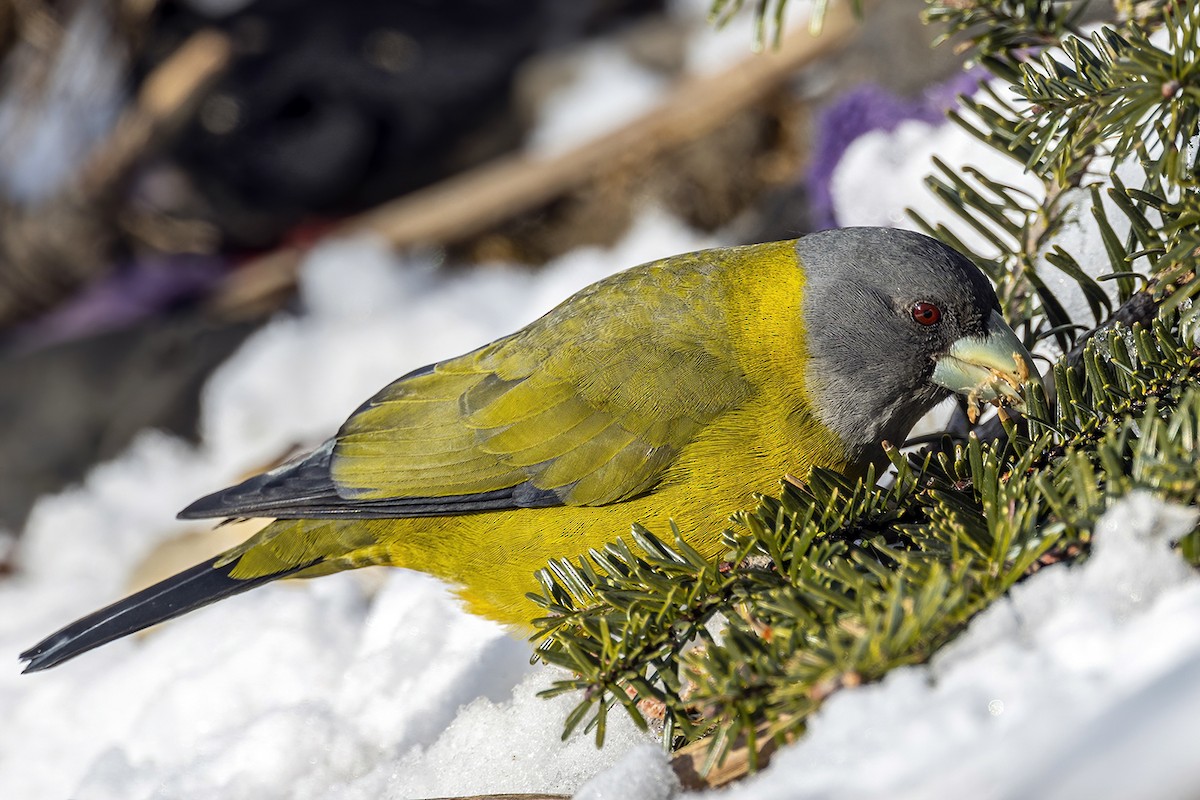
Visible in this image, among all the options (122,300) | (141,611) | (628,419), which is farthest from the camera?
(122,300)

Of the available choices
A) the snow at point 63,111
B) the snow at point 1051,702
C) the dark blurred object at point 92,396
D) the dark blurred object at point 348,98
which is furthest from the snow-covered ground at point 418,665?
the snow at point 63,111

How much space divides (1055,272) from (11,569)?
4091 mm

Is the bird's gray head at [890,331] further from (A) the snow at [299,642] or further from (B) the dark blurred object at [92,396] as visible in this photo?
(B) the dark blurred object at [92,396]

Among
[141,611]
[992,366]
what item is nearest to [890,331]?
[992,366]

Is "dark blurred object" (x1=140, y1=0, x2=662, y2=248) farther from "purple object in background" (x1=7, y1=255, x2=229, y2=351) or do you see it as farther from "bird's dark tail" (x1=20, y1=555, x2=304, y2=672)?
"bird's dark tail" (x1=20, y1=555, x2=304, y2=672)

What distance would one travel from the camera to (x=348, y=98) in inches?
224

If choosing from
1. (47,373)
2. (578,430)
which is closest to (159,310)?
(47,373)

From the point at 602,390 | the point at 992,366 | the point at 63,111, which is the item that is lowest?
the point at 992,366

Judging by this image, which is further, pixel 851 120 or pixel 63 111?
pixel 63 111

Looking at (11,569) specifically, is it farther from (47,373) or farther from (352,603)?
(352,603)

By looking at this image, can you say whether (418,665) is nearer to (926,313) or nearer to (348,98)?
(926,313)

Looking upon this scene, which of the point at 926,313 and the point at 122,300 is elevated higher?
the point at 122,300

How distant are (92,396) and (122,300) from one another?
0.68 meters

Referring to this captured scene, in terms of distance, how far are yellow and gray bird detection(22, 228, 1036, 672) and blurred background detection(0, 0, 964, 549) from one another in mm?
1732
